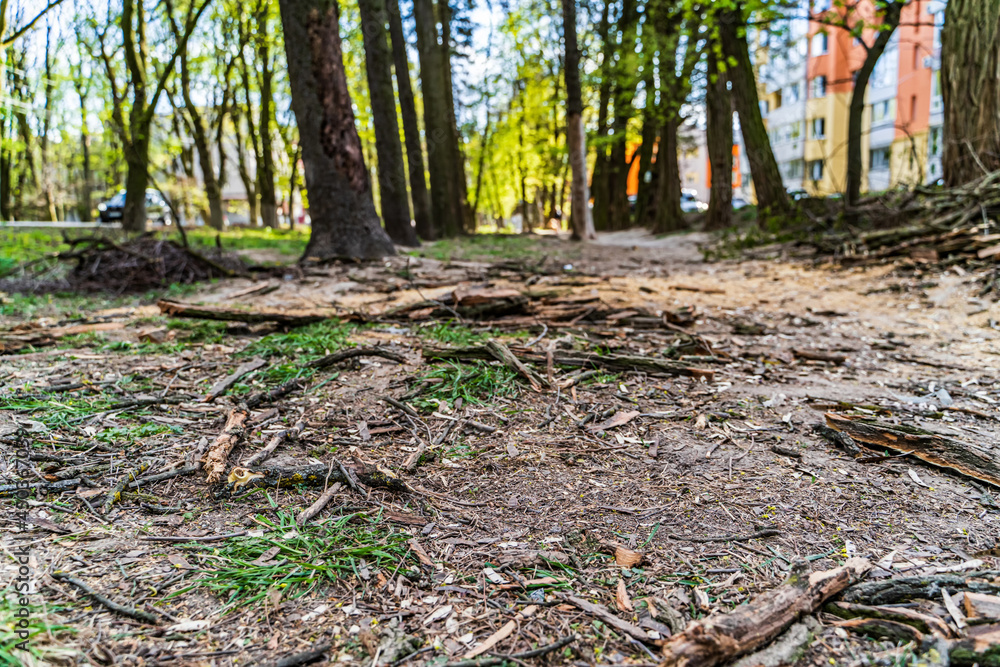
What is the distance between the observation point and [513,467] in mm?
2684

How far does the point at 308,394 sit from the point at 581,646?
→ 7.13 feet

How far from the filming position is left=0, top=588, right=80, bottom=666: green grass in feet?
4.67

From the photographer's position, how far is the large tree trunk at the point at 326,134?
7.99 m

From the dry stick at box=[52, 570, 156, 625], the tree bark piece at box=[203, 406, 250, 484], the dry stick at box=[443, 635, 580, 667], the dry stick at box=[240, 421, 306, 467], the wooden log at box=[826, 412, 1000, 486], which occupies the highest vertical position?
the tree bark piece at box=[203, 406, 250, 484]

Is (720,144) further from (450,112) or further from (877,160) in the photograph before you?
(877,160)

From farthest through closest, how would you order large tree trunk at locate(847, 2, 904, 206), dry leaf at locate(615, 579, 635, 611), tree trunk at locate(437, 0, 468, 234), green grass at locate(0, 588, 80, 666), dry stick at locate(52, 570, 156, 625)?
tree trunk at locate(437, 0, 468, 234), large tree trunk at locate(847, 2, 904, 206), dry leaf at locate(615, 579, 635, 611), dry stick at locate(52, 570, 156, 625), green grass at locate(0, 588, 80, 666)

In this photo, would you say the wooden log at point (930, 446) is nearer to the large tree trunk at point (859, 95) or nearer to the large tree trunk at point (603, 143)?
the large tree trunk at point (859, 95)

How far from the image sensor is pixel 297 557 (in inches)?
77.2

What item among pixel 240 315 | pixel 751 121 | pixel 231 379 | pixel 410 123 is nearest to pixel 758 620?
pixel 231 379

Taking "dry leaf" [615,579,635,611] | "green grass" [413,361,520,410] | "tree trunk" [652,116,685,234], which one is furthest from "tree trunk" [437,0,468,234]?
"dry leaf" [615,579,635,611]

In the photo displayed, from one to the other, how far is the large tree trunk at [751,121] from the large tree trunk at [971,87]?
3993 mm

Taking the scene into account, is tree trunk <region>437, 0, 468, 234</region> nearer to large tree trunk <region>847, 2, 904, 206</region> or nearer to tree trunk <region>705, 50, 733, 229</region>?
tree trunk <region>705, 50, 733, 229</region>

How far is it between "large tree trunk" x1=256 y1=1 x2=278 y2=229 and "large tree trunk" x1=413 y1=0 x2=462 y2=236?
5.59m

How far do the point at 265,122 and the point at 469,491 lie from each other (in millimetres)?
21916
